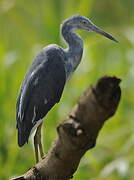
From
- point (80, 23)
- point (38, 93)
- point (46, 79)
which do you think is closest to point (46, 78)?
point (46, 79)

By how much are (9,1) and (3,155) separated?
1.55 meters

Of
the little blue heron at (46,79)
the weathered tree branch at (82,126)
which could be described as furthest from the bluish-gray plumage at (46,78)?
the weathered tree branch at (82,126)

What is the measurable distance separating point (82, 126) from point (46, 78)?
1.21 m

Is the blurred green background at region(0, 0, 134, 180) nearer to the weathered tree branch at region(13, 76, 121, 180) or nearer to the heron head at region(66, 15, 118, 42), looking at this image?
the heron head at region(66, 15, 118, 42)

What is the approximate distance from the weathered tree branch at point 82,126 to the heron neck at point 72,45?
994mm

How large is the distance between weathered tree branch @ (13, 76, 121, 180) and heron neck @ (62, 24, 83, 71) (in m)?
0.99

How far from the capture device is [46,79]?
4156 mm

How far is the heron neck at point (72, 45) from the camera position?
13.9 feet

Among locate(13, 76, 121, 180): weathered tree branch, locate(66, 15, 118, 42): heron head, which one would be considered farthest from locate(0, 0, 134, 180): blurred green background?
locate(13, 76, 121, 180): weathered tree branch

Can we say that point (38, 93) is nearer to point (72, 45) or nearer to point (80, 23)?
point (72, 45)

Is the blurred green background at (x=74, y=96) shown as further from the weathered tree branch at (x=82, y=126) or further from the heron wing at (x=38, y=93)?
the weathered tree branch at (x=82, y=126)

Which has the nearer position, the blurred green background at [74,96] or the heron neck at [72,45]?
the heron neck at [72,45]

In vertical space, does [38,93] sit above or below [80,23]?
below

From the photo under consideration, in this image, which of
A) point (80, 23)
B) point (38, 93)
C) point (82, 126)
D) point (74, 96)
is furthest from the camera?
point (74, 96)
